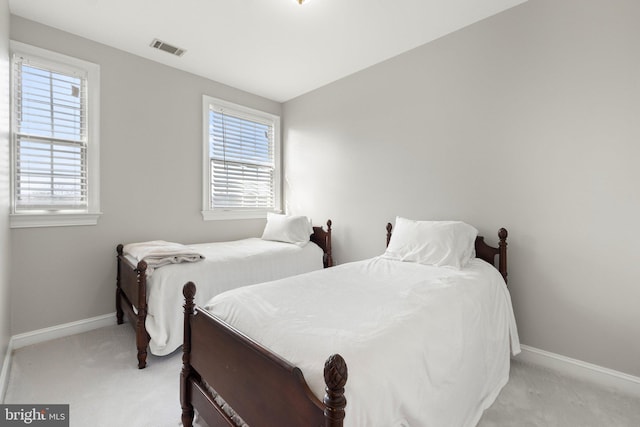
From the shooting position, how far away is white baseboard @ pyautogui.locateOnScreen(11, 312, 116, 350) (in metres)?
2.40

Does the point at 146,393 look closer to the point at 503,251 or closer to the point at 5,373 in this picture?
the point at 5,373

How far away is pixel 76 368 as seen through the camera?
2.10m

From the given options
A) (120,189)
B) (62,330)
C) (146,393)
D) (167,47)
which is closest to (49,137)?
(120,189)

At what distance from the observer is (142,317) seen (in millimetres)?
2145

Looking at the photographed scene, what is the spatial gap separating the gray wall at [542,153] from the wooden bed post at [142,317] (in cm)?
223

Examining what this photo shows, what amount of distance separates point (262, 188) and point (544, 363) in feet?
11.4

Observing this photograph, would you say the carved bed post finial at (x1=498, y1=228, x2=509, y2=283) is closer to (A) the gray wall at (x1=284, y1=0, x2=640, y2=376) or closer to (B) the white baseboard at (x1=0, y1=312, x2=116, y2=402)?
(A) the gray wall at (x1=284, y1=0, x2=640, y2=376)

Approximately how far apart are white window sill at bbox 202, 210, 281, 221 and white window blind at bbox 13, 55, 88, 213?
1.17 metres

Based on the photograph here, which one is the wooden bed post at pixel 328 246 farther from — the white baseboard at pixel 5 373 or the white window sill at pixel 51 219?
the white baseboard at pixel 5 373

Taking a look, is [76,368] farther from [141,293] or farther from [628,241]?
[628,241]

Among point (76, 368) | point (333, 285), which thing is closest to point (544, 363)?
point (333, 285)

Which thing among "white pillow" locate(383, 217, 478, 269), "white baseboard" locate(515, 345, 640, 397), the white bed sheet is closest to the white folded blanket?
the white bed sheet

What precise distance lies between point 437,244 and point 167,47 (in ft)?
10.1

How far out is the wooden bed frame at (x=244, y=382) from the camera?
80 centimetres
